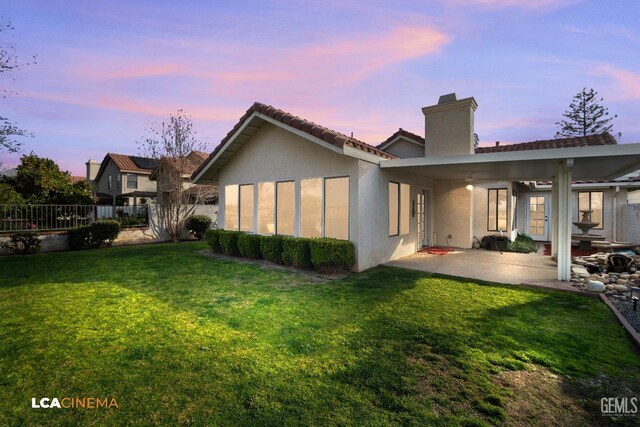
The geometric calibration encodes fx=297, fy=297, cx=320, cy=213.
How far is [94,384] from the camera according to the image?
294 centimetres

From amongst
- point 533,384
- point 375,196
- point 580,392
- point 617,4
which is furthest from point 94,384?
point 617,4

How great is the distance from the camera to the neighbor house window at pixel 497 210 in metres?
13.0

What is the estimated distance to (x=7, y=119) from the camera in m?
10.9

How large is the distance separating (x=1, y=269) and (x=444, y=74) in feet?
→ 53.3

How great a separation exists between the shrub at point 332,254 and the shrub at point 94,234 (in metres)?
11.2

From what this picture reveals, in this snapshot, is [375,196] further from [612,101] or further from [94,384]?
[612,101]

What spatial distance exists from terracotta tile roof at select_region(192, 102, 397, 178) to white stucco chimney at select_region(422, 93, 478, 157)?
107 inches

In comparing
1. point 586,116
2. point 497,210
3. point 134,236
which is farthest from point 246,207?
point 586,116

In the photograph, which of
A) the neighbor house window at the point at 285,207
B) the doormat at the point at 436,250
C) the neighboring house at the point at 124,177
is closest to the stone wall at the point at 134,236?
the neighbor house window at the point at 285,207

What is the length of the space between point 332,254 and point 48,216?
1324 cm

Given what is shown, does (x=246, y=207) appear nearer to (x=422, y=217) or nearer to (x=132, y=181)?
(x=422, y=217)

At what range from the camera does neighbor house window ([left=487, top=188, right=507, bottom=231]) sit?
1304cm

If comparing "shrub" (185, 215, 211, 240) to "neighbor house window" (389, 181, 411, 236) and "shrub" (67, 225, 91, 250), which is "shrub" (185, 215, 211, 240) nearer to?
"shrub" (67, 225, 91, 250)

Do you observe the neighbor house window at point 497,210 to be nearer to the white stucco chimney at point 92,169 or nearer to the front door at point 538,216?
the front door at point 538,216
